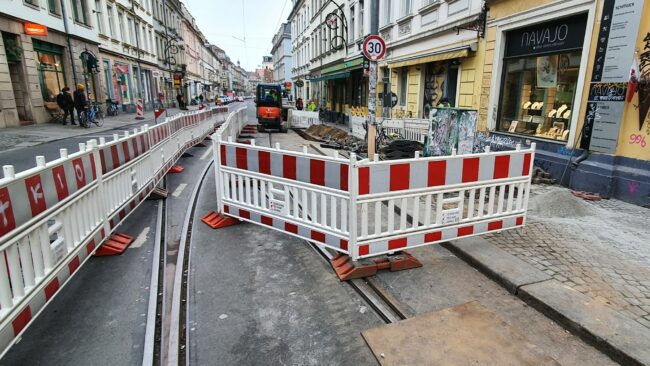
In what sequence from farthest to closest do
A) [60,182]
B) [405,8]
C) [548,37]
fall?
1. [405,8]
2. [548,37]
3. [60,182]

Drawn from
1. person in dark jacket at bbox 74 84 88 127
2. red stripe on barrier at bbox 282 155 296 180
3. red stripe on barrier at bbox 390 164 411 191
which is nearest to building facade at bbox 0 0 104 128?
person in dark jacket at bbox 74 84 88 127

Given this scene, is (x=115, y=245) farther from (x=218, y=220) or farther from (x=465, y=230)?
(x=465, y=230)

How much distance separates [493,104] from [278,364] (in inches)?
365

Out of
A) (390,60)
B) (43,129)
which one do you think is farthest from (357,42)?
(43,129)

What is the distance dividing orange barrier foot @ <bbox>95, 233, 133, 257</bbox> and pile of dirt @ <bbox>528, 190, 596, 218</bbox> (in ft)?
18.9

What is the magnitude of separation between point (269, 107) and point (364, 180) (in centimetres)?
1684

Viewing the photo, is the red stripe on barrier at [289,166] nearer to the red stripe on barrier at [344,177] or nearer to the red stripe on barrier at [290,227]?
the red stripe on barrier at [290,227]

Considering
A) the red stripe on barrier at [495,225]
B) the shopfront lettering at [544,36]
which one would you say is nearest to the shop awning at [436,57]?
the shopfront lettering at [544,36]

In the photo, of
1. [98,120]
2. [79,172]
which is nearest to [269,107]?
[98,120]

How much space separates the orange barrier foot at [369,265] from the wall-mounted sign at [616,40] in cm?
534

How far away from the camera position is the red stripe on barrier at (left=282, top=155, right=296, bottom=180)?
413cm

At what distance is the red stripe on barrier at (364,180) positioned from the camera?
3.47 metres

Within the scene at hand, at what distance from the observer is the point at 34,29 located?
16203 mm

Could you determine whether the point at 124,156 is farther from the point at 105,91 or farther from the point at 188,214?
the point at 105,91
